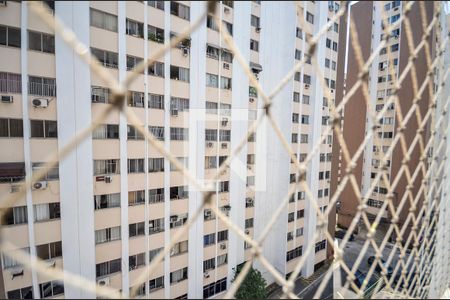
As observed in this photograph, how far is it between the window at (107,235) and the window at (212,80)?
202 centimetres

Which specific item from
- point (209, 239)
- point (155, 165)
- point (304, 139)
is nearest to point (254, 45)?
point (304, 139)

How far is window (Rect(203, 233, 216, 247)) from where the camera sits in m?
3.17

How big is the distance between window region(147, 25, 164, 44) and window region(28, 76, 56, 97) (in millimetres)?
1053

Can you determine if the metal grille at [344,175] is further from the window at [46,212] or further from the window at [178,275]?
the window at [178,275]

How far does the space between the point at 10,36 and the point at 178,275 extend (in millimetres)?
3055

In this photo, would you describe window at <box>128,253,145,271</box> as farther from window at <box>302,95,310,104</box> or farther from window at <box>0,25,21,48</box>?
window at <box>302,95,310,104</box>

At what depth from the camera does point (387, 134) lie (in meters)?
5.82

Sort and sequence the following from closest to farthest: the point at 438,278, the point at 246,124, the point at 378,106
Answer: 1. the point at 438,278
2. the point at 246,124
3. the point at 378,106

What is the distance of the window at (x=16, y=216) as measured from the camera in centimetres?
210

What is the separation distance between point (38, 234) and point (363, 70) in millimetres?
2861

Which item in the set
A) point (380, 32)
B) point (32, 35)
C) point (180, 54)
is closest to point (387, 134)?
point (380, 32)

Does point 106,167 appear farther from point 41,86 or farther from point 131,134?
point 41,86

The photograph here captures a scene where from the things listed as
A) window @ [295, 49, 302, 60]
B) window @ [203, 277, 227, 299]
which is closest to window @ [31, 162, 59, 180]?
window @ [203, 277, 227, 299]

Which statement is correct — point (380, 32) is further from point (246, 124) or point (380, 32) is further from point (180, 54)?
point (180, 54)
